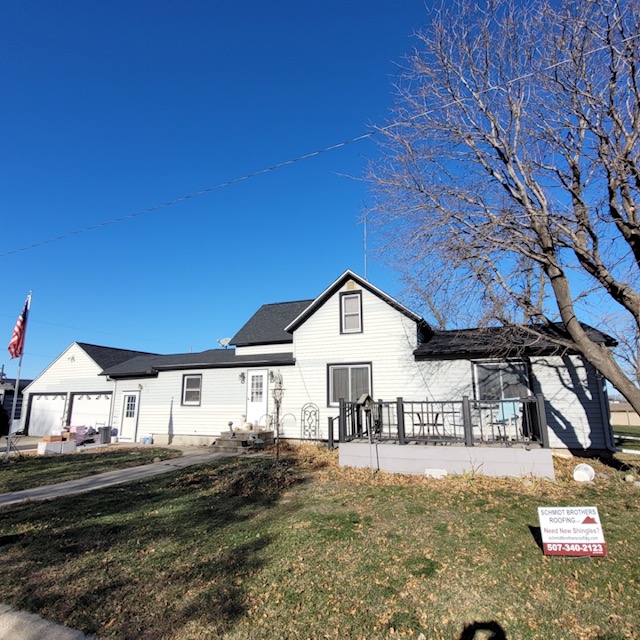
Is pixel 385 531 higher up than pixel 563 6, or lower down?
lower down

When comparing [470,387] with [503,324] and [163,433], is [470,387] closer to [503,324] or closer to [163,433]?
[503,324]

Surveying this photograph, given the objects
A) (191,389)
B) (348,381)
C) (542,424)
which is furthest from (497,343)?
(191,389)

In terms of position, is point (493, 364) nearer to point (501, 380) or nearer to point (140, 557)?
point (501, 380)

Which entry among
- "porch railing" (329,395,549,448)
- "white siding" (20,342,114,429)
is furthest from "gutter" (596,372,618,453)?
"white siding" (20,342,114,429)

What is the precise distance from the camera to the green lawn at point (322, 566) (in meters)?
3.22

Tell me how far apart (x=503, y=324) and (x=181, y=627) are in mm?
9485

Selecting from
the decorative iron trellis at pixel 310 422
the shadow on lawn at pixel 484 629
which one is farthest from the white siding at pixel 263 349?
the shadow on lawn at pixel 484 629

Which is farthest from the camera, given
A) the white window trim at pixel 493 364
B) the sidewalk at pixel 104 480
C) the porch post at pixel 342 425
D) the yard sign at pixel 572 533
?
the white window trim at pixel 493 364

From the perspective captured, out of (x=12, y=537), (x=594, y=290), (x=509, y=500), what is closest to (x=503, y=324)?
(x=594, y=290)

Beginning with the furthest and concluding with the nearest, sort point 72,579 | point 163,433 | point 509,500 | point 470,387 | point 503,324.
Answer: point 163,433, point 470,387, point 503,324, point 509,500, point 72,579

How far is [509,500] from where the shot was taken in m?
6.52

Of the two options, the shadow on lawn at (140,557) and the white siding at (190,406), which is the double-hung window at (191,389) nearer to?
the white siding at (190,406)

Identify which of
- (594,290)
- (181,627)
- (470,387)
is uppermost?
(594,290)

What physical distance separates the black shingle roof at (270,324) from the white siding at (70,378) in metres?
8.05
